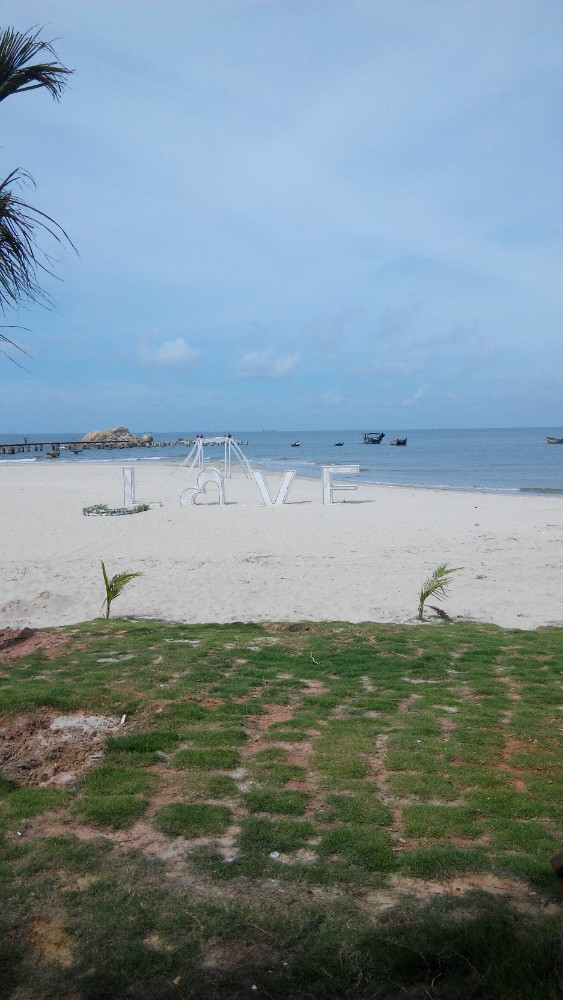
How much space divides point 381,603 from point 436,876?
24.1ft

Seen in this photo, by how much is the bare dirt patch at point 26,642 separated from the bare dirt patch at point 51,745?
2.00 metres

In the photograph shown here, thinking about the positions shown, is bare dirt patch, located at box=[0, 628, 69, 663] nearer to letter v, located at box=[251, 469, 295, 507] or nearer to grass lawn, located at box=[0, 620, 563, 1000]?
grass lawn, located at box=[0, 620, 563, 1000]

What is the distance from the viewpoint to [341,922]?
2.99 metres

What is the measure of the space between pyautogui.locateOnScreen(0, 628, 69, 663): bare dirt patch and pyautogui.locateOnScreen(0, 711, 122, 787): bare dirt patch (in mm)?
2004

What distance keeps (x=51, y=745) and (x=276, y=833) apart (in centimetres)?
186

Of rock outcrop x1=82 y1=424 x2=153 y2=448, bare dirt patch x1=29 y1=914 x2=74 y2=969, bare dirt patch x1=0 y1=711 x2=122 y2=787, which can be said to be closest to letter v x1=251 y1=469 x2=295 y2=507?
bare dirt patch x1=0 y1=711 x2=122 y2=787

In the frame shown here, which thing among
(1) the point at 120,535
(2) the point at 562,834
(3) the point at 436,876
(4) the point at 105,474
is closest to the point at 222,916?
(3) the point at 436,876

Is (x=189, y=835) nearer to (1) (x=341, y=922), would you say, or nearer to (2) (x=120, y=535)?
(1) (x=341, y=922)

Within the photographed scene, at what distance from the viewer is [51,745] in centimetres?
477

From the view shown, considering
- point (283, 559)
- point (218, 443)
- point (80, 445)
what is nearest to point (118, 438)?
point (80, 445)

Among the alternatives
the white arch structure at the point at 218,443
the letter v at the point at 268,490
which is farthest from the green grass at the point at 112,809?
the white arch structure at the point at 218,443

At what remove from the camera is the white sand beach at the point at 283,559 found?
10328 mm

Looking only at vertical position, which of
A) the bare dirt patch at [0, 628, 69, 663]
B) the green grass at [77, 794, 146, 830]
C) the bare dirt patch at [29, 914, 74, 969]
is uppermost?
the bare dirt patch at [29, 914, 74, 969]

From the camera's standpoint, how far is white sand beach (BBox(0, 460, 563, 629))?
1033cm
